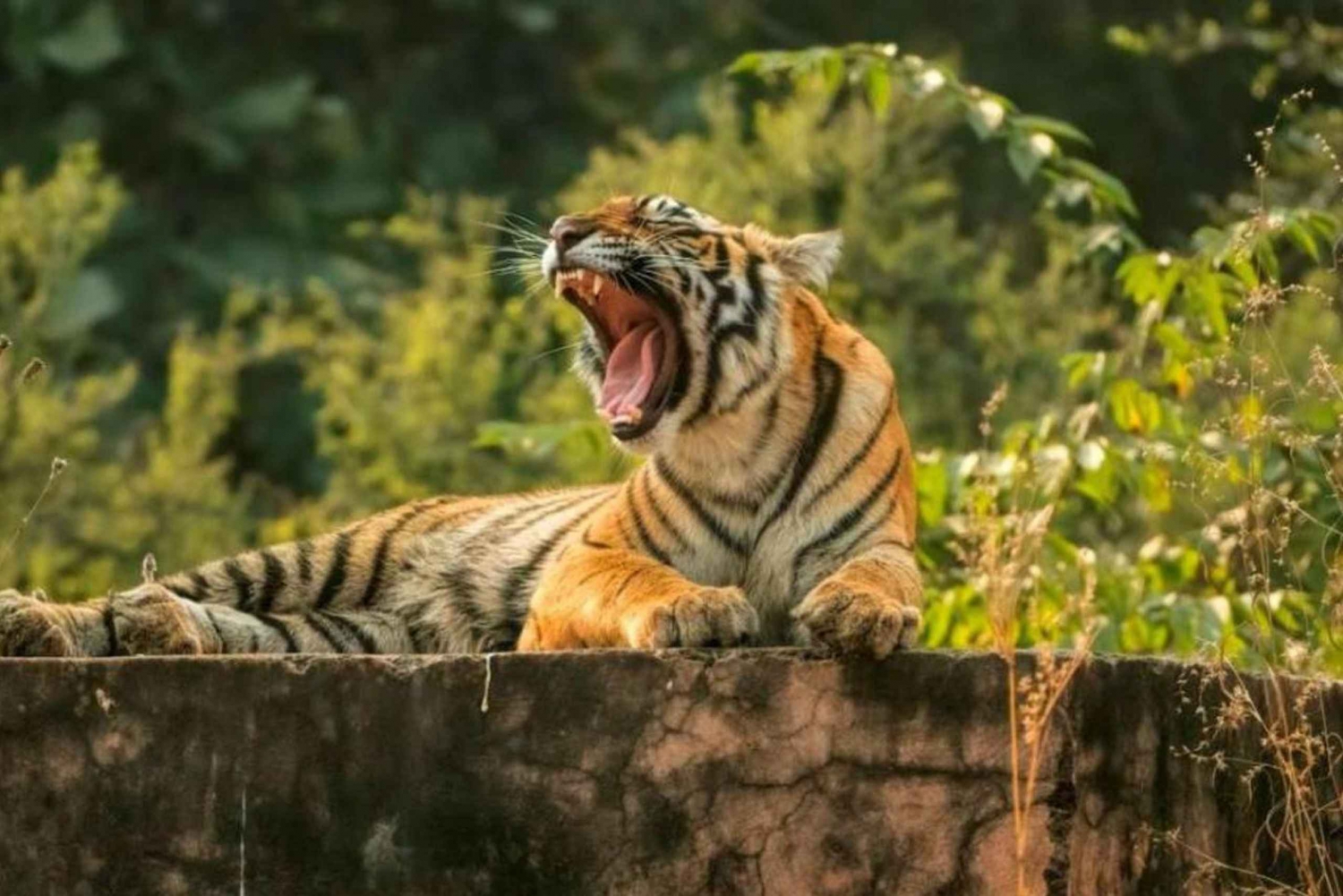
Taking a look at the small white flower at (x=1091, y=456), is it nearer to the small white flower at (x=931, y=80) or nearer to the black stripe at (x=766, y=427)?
the small white flower at (x=931, y=80)

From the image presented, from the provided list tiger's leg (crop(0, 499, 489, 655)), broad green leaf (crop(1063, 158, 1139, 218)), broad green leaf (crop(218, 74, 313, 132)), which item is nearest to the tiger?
tiger's leg (crop(0, 499, 489, 655))

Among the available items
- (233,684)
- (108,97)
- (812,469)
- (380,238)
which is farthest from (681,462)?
(108,97)

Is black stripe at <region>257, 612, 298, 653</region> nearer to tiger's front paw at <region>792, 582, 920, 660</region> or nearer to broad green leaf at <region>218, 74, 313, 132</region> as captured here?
tiger's front paw at <region>792, 582, 920, 660</region>

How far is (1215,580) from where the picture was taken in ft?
26.7

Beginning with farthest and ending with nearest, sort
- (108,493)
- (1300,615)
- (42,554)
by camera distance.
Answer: (108,493)
(42,554)
(1300,615)

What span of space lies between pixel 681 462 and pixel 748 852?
1.50m

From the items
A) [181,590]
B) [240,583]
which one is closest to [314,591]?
[240,583]

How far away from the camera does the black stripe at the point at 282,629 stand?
23.8ft

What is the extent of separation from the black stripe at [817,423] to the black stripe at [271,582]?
4.83ft

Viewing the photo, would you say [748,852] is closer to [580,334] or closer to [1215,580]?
[580,334]

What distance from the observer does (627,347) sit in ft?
21.7

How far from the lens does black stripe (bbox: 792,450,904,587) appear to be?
6.41 meters

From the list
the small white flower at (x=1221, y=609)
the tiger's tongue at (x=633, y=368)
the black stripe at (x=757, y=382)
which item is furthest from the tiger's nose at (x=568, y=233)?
the small white flower at (x=1221, y=609)

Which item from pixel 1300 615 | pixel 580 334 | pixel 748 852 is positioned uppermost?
pixel 580 334
